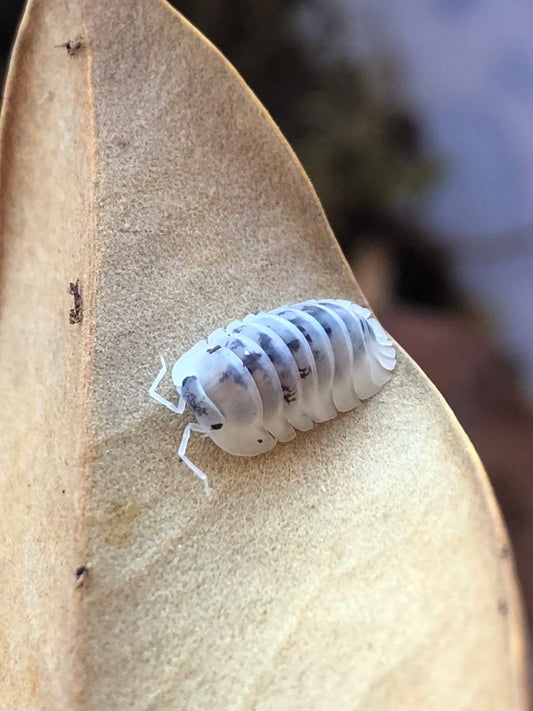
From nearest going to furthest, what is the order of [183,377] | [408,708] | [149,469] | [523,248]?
[408,708] < [149,469] < [183,377] < [523,248]

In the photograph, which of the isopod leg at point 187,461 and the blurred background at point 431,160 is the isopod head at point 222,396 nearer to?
the isopod leg at point 187,461

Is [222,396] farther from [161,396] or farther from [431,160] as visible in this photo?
[431,160]

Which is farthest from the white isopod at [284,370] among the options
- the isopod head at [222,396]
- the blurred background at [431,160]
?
the blurred background at [431,160]

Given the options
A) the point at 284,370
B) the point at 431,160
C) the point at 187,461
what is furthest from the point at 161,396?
the point at 431,160

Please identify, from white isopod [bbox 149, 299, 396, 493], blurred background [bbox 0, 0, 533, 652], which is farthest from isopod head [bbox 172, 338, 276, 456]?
blurred background [bbox 0, 0, 533, 652]

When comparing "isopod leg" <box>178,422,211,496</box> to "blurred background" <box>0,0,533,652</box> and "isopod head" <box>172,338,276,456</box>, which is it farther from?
"blurred background" <box>0,0,533,652</box>

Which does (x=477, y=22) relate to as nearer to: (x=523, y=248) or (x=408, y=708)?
(x=523, y=248)

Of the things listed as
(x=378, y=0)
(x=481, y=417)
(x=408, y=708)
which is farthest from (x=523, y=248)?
(x=408, y=708)
